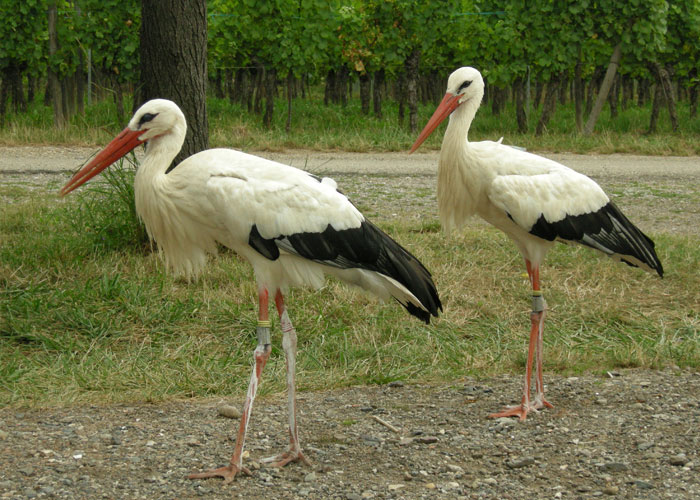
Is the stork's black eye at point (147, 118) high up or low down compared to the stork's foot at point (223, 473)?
up

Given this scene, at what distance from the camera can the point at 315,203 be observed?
392cm

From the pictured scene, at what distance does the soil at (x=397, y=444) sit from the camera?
135 inches

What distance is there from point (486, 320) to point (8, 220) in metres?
4.12

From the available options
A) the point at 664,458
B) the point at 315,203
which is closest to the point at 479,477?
the point at 664,458

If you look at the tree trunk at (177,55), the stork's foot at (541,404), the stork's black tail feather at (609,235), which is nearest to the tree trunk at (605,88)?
the tree trunk at (177,55)

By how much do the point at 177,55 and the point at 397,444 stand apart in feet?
12.5

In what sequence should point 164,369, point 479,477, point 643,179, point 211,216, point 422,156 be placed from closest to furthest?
point 479,477 → point 211,216 → point 164,369 → point 643,179 → point 422,156

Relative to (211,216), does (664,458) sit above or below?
below

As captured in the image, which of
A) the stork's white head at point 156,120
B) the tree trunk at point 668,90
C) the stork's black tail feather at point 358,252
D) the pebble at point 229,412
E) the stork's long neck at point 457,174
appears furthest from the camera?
the tree trunk at point 668,90

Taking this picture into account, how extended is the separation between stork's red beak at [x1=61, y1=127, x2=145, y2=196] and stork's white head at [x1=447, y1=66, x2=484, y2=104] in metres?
1.79

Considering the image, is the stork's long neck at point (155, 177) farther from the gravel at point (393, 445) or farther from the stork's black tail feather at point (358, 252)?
the gravel at point (393, 445)

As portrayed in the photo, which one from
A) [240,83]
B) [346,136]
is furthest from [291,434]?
[240,83]

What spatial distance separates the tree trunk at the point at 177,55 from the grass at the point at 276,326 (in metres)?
0.94

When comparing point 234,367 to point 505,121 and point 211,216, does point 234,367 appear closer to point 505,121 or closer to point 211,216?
point 211,216
